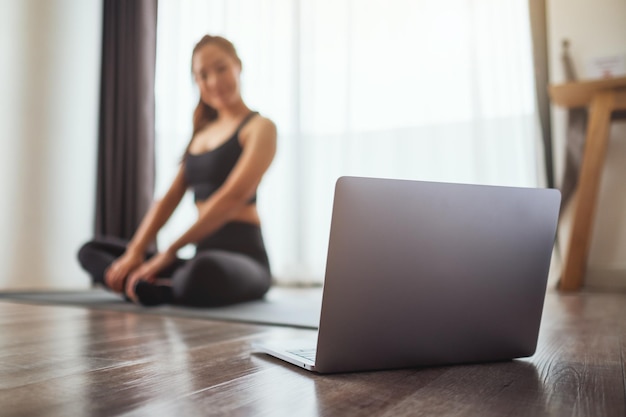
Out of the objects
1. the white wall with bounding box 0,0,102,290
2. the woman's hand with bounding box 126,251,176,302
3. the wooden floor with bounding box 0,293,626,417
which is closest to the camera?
the wooden floor with bounding box 0,293,626,417

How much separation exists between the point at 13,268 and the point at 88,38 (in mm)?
1461

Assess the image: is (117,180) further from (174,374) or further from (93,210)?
(174,374)

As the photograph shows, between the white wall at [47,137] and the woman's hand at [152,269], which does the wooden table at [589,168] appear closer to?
the woman's hand at [152,269]

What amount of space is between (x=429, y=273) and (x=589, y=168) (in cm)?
220

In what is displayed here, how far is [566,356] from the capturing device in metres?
0.99

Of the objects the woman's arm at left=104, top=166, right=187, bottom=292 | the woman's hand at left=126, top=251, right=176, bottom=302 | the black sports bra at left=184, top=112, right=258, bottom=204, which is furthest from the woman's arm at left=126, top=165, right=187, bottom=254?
the woman's hand at left=126, top=251, right=176, bottom=302

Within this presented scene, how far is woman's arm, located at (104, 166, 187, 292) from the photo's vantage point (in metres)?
2.26

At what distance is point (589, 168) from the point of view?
2693 mm

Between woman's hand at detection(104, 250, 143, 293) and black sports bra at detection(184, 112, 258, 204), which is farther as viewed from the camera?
black sports bra at detection(184, 112, 258, 204)

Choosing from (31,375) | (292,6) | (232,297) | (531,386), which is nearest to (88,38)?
(292,6)

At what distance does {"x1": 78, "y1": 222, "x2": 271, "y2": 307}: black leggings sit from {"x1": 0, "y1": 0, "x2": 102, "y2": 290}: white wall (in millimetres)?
913

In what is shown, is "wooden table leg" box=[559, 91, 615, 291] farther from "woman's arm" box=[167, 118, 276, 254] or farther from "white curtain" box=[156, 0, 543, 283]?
"woman's arm" box=[167, 118, 276, 254]

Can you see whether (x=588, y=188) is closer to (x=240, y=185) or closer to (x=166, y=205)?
(x=240, y=185)

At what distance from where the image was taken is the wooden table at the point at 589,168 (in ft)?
8.76
